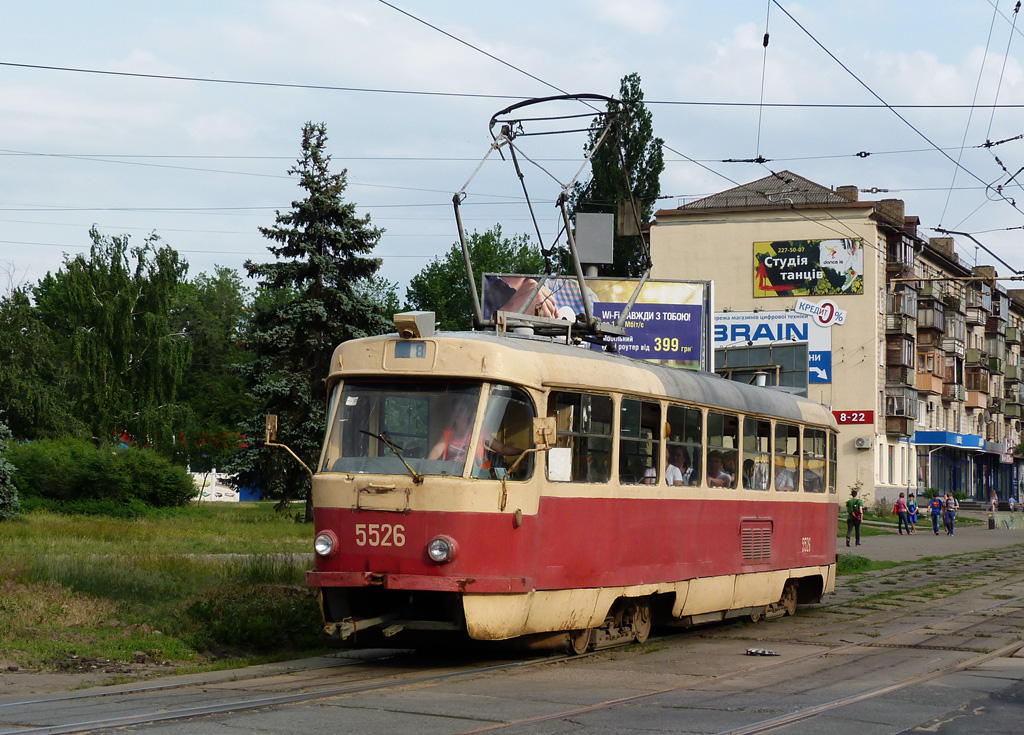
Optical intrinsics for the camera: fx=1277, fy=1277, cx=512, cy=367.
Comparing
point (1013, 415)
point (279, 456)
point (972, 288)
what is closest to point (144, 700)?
point (279, 456)

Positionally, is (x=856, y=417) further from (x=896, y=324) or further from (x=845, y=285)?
(x=896, y=324)

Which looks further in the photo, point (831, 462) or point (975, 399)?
point (975, 399)

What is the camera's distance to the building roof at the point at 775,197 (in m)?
60.9

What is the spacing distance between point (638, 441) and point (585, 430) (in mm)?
906

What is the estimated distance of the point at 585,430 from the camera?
449 inches

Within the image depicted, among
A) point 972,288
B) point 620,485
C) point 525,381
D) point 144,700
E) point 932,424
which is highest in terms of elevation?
point 972,288

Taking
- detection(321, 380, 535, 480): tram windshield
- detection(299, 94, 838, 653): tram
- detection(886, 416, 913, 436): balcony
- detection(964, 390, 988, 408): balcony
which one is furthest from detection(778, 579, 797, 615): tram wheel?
detection(964, 390, 988, 408): balcony

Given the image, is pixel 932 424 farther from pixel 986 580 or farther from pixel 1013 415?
pixel 986 580

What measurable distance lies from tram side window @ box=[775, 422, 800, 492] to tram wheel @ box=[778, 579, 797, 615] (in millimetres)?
1323

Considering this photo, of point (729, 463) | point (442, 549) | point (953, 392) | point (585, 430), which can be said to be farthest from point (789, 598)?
point (953, 392)

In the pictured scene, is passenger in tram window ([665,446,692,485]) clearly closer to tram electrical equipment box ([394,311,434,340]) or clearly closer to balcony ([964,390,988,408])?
tram electrical equipment box ([394,311,434,340])

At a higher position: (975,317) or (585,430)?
(975,317)

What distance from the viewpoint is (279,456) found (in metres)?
35.2

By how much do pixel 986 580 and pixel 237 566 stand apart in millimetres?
14090
